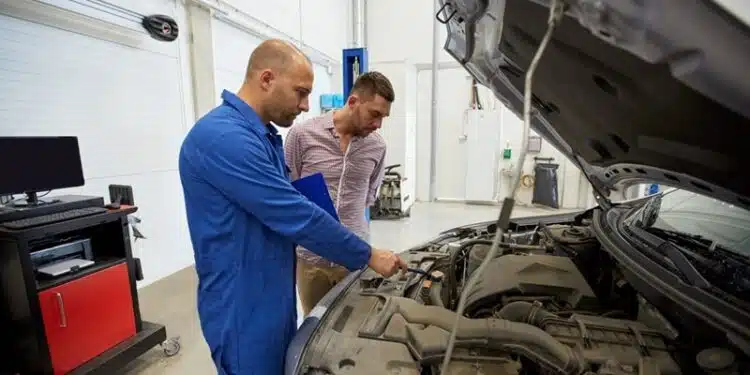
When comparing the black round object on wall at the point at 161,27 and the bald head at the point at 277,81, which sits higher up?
the black round object on wall at the point at 161,27

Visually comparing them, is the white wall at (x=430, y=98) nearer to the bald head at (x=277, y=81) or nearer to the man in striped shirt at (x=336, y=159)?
the man in striped shirt at (x=336, y=159)

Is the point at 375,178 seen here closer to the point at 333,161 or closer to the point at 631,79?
the point at 333,161

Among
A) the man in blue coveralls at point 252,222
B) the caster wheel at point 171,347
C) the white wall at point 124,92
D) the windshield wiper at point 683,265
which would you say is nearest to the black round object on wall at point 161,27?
the white wall at point 124,92

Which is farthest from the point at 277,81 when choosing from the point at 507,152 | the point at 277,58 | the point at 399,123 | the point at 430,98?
the point at 430,98

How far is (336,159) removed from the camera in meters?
1.77

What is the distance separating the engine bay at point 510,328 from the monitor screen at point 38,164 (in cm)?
168

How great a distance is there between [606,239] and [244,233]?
1.24 m

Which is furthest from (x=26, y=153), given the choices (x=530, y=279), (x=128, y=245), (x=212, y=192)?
(x=530, y=279)

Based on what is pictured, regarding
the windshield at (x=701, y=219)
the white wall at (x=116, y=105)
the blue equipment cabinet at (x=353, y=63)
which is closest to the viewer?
the windshield at (x=701, y=219)

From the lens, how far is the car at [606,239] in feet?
1.75

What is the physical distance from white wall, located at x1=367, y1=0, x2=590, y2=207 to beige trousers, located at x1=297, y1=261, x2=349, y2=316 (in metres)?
4.73

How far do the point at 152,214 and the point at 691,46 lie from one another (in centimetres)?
376

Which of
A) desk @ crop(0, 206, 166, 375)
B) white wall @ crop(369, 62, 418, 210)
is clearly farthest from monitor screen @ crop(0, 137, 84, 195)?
white wall @ crop(369, 62, 418, 210)

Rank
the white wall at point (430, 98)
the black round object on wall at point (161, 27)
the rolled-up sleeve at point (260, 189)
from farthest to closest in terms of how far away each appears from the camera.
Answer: the white wall at point (430, 98)
the black round object on wall at point (161, 27)
the rolled-up sleeve at point (260, 189)
